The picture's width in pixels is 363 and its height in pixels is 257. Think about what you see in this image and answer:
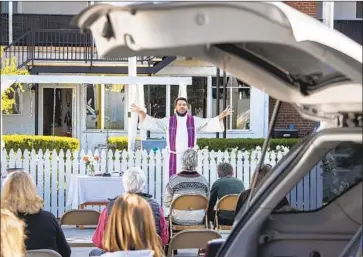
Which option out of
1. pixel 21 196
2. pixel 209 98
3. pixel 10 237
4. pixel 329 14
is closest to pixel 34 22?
pixel 209 98

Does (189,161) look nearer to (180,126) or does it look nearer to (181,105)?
(181,105)

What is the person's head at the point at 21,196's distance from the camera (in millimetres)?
6078

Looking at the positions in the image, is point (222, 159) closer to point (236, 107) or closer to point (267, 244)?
point (267, 244)

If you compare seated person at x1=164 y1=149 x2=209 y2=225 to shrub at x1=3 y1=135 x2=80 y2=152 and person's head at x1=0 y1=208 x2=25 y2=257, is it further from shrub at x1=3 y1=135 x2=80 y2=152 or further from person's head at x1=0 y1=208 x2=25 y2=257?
shrub at x1=3 y1=135 x2=80 y2=152

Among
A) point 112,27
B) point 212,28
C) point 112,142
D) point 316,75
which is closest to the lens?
point 212,28

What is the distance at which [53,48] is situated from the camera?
22703 millimetres

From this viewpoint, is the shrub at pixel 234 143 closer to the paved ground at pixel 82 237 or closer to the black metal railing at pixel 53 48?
the black metal railing at pixel 53 48

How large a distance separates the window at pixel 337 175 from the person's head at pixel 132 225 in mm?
913

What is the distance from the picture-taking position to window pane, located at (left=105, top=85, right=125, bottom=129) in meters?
25.5

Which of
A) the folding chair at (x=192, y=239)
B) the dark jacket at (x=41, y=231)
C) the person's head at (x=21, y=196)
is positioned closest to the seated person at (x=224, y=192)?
the folding chair at (x=192, y=239)

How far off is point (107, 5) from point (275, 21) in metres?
0.65

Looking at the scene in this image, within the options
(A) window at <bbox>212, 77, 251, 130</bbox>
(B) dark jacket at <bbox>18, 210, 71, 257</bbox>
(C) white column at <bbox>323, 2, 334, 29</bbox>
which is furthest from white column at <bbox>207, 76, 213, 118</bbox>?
(B) dark jacket at <bbox>18, 210, 71, 257</bbox>

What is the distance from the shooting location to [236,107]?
24672 mm

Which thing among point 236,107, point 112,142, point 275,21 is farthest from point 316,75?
point 236,107
